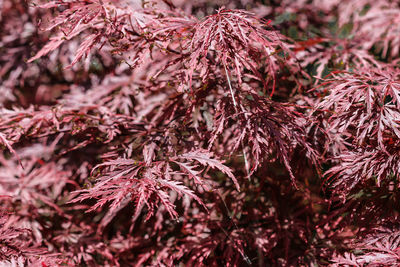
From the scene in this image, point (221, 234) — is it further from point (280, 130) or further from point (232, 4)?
point (232, 4)

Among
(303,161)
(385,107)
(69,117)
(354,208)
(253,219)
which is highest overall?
(385,107)

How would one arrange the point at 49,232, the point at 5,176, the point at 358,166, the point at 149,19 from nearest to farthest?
1. the point at 358,166
2. the point at 149,19
3. the point at 49,232
4. the point at 5,176

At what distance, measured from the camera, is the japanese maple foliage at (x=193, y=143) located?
3.13 ft

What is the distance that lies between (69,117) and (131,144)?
1.02ft

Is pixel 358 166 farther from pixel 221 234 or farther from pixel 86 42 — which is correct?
pixel 86 42

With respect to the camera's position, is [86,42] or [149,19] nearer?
[86,42]

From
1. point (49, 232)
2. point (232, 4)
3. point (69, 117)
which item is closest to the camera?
point (69, 117)

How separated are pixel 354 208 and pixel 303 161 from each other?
264 millimetres

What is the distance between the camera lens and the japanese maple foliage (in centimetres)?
95

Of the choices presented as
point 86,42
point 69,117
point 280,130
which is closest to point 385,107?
point 280,130

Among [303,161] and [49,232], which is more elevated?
[303,161]

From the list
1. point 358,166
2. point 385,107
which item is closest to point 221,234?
point 358,166

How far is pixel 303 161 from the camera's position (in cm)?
120

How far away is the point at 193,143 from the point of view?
112 cm
